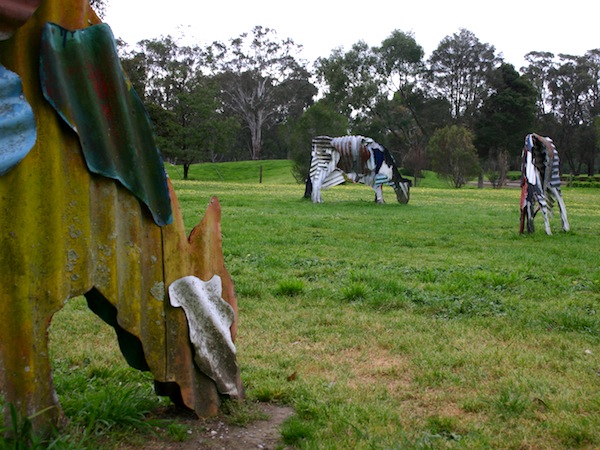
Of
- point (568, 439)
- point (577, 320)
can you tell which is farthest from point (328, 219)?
point (568, 439)

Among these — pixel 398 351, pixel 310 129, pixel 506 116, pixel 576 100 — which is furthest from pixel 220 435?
pixel 576 100

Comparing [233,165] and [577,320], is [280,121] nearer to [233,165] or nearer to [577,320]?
[233,165]

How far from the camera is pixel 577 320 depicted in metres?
5.50

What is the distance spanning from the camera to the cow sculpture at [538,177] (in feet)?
37.7

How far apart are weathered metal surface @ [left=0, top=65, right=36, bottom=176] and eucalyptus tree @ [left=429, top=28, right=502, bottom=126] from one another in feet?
174

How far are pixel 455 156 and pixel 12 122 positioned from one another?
3939 centimetres

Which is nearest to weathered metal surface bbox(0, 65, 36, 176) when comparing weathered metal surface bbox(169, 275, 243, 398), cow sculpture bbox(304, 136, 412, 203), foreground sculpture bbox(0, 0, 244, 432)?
foreground sculpture bbox(0, 0, 244, 432)

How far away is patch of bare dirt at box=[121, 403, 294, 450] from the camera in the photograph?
3.10 m

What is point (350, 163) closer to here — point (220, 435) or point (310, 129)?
point (220, 435)

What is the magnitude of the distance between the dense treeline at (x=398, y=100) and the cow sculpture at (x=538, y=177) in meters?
25.9

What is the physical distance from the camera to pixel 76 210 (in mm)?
2646

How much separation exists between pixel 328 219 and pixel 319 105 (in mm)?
27335

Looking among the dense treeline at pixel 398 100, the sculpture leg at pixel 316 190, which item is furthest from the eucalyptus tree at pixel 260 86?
the sculpture leg at pixel 316 190

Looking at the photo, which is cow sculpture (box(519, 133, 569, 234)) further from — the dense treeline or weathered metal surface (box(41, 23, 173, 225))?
the dense treeline
